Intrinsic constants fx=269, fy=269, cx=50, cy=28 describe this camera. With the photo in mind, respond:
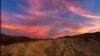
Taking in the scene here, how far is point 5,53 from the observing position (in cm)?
1093

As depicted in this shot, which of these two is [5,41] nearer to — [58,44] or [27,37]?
[27,37]

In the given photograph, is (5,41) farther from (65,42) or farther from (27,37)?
(65,42)

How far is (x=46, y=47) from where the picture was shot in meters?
11.5

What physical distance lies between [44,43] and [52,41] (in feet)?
1.36

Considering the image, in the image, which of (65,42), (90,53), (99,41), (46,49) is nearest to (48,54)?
(46,49)

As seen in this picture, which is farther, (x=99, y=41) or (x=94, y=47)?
(x=99, y=41)

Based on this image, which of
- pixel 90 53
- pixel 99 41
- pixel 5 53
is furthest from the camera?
pixel 99 41

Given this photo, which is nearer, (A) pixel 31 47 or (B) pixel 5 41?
(A) pixel 31 47

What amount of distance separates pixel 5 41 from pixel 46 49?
84.1 inches

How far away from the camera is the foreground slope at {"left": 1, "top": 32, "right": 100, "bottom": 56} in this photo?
11.2 metres

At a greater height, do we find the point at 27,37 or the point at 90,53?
the point at 27,37

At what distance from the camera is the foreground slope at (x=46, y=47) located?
11.2m

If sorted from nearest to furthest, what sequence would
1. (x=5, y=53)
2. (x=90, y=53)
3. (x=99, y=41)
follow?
(x=5, y=53), (x=90, y=53), (x=99, y=41)

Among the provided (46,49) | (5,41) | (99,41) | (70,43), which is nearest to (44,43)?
(46,49)
